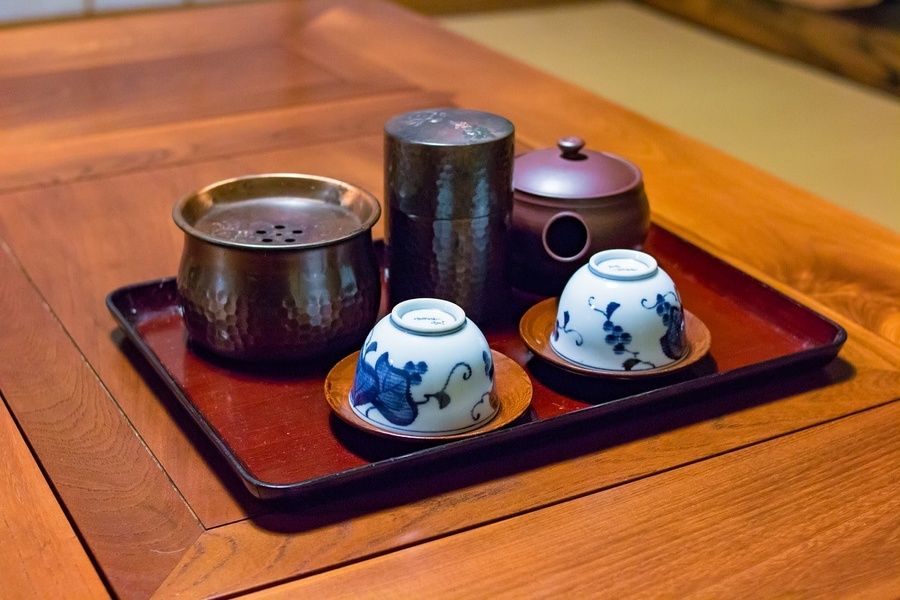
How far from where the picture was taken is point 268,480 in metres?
0.64

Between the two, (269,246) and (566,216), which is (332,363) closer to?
(269,246)

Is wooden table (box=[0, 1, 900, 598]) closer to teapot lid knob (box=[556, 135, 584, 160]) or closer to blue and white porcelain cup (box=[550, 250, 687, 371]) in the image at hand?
blue and white porcelain cup (box=[550, 250, 687, 371])

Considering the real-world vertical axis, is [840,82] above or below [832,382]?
below

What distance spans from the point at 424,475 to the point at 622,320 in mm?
166

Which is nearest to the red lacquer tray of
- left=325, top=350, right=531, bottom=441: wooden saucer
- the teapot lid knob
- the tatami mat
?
left=325, top=350, right=531, bottom=441: wooden saucer

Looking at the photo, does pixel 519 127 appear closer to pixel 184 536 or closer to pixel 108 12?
pixel 184 536

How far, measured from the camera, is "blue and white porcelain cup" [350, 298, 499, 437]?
0.65 m

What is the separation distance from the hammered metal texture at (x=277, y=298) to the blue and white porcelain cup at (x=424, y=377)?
0.08 metres

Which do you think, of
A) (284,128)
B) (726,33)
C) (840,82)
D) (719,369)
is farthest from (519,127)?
(726,33)

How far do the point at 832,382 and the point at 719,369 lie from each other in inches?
3.0

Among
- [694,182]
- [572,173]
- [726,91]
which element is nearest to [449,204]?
[572,173]

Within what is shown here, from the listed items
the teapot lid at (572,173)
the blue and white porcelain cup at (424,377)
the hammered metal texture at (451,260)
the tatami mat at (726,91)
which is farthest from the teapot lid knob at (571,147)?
the tatami mat at (726,91)

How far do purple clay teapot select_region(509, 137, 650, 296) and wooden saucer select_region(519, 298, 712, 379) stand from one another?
0.03 metres

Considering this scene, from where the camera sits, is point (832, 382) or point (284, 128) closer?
point (832, 382)
